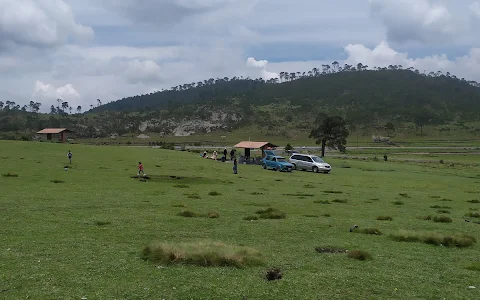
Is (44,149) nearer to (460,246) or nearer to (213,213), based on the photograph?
(213,213)

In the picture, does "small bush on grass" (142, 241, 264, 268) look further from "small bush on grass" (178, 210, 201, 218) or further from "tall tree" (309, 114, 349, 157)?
"tall tree" (309, 114, 349, 157)

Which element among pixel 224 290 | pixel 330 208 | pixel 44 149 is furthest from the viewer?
pixel 44 149

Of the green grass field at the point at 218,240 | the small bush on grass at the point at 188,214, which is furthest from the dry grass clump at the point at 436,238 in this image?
the small bush on grass at the point at 188,214

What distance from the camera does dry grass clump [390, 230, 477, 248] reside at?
13.3 m

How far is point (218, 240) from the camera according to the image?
41.1 feet

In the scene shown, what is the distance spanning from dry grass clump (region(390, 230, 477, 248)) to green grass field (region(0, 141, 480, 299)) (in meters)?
0.32

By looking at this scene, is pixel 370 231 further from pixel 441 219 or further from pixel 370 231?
pixel 441 219

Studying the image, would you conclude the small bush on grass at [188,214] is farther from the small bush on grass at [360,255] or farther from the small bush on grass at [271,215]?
the small bush on grass at [360,255]

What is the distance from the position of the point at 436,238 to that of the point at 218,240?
281 inches

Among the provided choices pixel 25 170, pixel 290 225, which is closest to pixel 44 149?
pixel 25 170

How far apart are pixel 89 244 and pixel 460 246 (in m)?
11.3

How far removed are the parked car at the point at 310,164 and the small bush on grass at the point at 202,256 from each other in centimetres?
3937

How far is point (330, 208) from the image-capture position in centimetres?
2147

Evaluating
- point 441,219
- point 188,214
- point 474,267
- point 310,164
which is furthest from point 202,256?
point 310,164
